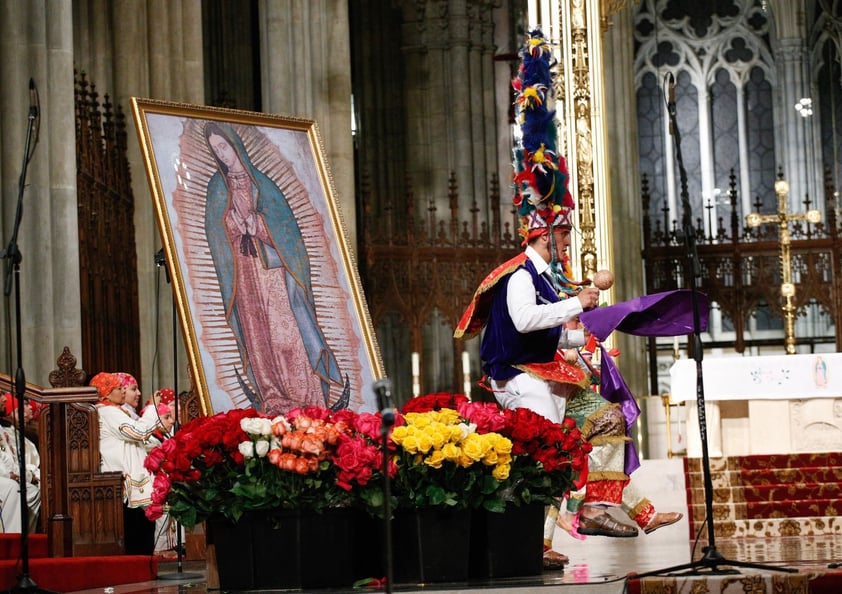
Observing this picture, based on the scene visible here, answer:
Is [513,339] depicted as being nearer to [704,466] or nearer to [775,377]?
[704,466]

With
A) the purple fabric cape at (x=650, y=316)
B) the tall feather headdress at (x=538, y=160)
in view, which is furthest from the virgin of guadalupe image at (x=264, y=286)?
the purple fabric cape at (x=650, y=316)

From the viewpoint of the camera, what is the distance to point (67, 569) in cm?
778

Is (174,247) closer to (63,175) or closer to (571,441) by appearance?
(571,441)

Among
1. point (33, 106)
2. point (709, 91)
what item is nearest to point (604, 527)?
point (33, 106)

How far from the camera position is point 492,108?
2295cm

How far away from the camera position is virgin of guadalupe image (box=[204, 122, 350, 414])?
675 centimetres

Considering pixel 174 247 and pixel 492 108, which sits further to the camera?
pixel 492 108

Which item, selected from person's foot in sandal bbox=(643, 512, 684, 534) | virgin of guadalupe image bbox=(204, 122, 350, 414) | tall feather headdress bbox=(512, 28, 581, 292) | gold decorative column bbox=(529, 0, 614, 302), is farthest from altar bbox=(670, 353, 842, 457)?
virgin of guadalupe image bbox=(204, 122, 350, 414)

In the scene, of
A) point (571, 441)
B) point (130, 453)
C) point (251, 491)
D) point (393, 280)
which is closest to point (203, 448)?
point (251, 491)

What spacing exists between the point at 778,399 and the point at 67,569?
6806 millimetres

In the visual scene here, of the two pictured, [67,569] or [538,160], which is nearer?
[67,569]

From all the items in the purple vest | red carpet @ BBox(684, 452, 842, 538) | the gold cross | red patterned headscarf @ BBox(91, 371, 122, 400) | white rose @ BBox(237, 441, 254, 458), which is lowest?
red carpet @ BBox(684, 452, 842, 538)

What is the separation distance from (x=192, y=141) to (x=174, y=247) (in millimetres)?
609

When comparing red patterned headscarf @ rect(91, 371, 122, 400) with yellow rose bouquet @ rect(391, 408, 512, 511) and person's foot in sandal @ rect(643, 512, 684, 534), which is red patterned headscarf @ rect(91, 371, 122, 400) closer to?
person's foot in sandal @ rect(643, 512, 684, 534)
